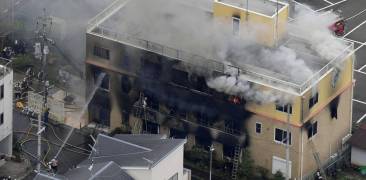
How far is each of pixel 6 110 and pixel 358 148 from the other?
62.7 feet

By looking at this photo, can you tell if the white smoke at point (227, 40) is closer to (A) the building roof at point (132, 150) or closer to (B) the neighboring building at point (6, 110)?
(A) the building roof at point (132, 150)

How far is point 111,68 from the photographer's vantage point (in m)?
70.9

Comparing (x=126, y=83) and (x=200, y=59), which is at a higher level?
(x=200, y=59)

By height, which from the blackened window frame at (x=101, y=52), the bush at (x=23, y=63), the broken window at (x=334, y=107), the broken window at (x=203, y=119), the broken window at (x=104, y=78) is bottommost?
the broken window at (x=203, y=119)

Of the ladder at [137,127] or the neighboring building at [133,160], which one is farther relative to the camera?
the ladder at [137,127]

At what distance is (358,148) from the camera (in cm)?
6931

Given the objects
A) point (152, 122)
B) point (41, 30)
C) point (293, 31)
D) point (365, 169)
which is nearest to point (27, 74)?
point (41, 30)

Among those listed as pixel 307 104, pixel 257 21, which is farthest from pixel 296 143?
pixel 257 21

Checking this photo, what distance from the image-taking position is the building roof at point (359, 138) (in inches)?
2721

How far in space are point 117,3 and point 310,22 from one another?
36.9 feet

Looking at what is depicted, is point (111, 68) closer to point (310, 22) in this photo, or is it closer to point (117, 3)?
point (117, 3)

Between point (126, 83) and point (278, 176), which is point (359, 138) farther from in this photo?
point (126, 83)

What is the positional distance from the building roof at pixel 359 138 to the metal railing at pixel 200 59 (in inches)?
178

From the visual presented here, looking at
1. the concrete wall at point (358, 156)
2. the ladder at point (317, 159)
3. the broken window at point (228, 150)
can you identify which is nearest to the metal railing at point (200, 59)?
the ladder at point (317, 159)
